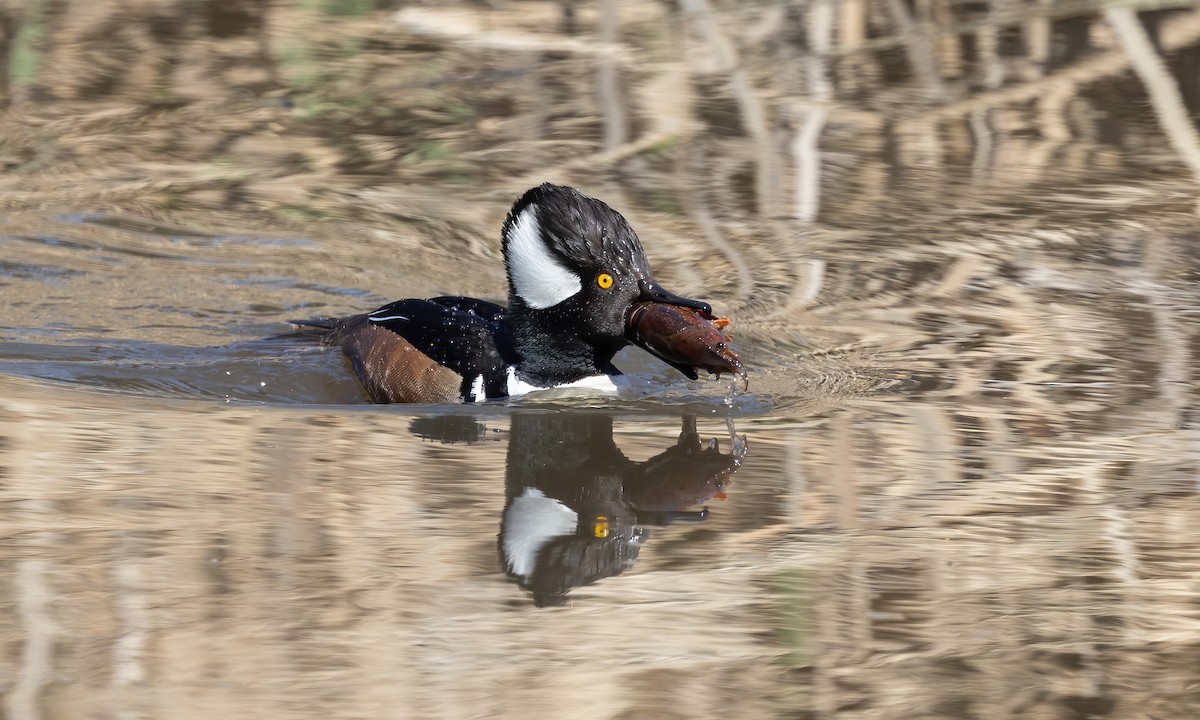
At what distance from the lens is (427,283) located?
7.80 meters

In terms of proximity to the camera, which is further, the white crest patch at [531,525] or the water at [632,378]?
the white crest patch at [531,525]

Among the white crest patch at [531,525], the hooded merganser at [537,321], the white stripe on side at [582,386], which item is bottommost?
the white crest patch at [531,525]

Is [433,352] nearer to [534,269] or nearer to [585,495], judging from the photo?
[534,269]

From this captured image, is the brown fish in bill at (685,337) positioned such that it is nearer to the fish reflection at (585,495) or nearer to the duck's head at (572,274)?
the duck's head at (572,274)

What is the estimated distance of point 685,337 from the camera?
5211 mm

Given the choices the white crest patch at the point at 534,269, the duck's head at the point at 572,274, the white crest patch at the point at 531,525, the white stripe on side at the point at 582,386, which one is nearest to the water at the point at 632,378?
the white crest patch at the point at 531,525

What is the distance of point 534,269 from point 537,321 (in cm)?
22

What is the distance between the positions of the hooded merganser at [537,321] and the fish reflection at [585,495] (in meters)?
0.39

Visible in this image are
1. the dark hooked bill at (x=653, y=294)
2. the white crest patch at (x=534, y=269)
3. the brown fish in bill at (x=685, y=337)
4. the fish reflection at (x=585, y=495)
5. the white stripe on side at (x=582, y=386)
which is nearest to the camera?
the fish reflection at (x=585, y=495)

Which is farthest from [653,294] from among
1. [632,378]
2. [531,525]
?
[531,525]

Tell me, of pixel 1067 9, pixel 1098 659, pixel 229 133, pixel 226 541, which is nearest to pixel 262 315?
pixel 229 133

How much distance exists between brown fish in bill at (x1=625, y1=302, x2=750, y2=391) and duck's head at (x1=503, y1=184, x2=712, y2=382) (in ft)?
0.23

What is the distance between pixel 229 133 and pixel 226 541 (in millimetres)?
6303

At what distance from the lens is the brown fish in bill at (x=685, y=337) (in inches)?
204
